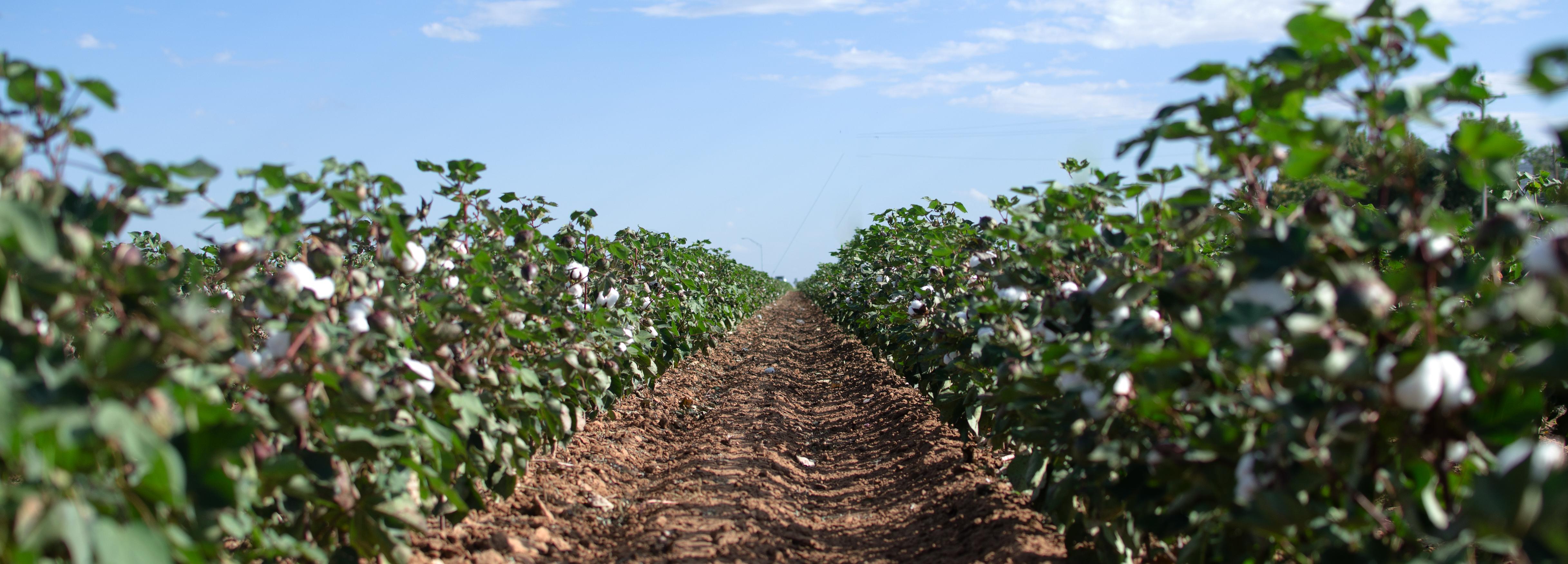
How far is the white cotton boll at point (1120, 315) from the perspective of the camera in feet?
7.54

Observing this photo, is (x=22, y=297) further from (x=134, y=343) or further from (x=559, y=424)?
(x=559, y=424)

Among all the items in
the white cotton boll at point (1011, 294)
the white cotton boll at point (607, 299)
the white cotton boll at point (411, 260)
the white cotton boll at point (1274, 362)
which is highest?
the white cotton boll at point (411, 260)

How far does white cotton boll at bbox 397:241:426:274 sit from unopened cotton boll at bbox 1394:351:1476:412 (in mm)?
2364

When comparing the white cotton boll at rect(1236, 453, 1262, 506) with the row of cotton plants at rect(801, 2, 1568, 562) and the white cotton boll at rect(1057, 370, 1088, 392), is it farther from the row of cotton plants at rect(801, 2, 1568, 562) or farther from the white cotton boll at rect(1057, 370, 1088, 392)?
the white cotton boll at rect(1057, 370, 1088, 392)

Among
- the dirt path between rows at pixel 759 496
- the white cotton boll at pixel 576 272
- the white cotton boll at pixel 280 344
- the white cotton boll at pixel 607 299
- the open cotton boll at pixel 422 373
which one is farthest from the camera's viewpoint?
the white cotton boll at pixel 607 299

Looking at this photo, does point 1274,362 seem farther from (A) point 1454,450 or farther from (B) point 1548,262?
(B) point 1548,262

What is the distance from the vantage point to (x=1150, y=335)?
1.99 meters

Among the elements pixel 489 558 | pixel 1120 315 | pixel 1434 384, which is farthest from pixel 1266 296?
pixel 489 558

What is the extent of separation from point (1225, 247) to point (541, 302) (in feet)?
12.3

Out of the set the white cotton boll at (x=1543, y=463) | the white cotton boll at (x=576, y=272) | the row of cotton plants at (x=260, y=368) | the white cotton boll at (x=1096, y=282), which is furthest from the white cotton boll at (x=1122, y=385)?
the white cotton boll at (x=576, y=272)

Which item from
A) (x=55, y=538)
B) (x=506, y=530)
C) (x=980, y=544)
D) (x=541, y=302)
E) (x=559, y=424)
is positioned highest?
(x=55, y=538)

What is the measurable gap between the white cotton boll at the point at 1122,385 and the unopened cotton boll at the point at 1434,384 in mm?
650

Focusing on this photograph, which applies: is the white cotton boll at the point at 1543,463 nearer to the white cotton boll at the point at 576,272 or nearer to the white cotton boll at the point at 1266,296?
the white cotton boll at the point at 1266,296

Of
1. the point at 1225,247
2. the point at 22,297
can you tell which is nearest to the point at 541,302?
the point at 22,297
